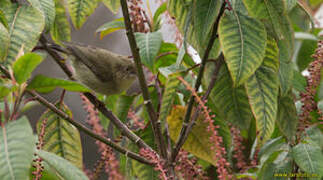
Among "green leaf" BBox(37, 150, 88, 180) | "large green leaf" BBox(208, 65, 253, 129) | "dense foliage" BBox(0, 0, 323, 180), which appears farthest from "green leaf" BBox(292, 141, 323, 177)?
"green leaf" BBox(37, 150, 88, 180)

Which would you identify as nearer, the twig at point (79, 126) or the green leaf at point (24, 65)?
the green leaf at point (24, 65)

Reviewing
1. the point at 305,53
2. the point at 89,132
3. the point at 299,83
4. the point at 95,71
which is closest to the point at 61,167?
the point at 89,132

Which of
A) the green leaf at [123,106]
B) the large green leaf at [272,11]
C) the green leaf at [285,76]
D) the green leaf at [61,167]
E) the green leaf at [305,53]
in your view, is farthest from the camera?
the green leaf at [305,53]

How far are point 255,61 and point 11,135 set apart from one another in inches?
16.6

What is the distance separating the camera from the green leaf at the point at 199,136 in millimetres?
884

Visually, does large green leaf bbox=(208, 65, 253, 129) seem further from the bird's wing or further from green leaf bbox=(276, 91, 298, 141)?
the bird's wing

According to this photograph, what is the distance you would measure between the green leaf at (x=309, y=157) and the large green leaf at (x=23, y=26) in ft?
1.90

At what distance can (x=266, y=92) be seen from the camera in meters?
0.78

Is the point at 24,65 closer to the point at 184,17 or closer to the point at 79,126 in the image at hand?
the point at 79,126

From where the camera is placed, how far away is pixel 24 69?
538 millimetres

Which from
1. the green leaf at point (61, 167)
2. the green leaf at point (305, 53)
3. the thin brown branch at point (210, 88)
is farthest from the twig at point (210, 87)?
the green leaf at point (305, 53)

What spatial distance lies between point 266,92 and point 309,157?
182 millimetres

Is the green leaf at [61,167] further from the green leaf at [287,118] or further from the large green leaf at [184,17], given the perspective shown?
the green leaf at [287,118]

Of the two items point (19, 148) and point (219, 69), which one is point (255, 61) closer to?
point (219, 69)
